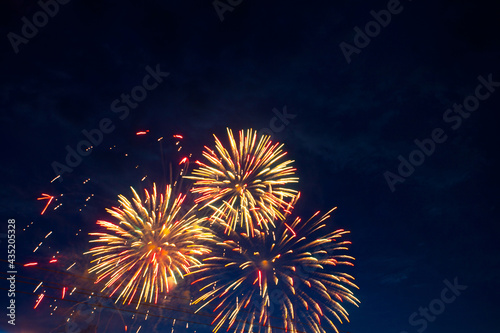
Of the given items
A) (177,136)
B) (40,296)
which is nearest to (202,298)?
(40,296)

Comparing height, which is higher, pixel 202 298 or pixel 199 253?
pixel 199 253

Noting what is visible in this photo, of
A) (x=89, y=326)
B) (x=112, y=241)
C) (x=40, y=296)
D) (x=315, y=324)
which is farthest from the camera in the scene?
(x=89, y=326)

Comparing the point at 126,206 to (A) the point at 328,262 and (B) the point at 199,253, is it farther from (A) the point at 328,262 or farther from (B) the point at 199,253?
(A) the point at 328,262

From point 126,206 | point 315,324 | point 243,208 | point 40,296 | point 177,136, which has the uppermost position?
point 177,136

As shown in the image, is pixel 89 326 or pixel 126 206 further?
pixel 89 326

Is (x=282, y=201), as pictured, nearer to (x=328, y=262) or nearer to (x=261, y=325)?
(x=328, y=262)

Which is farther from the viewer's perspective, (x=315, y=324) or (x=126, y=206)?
(x=315, y=324)

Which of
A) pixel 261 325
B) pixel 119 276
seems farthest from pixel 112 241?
pixel 261 325

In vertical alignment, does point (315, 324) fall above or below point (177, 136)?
below

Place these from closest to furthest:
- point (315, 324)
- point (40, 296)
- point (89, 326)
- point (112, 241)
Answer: point (40, 296)
point (112, 241)
point (315, 324)
point (89, 326)
